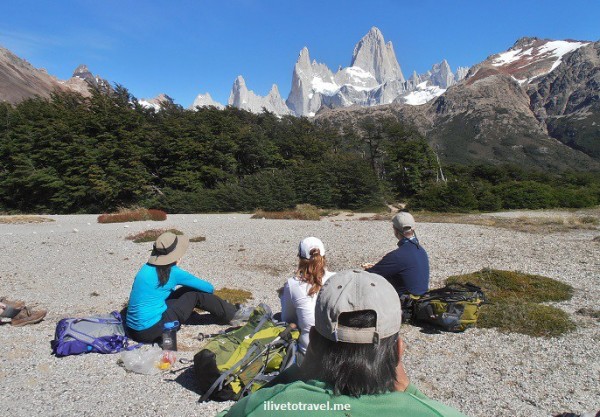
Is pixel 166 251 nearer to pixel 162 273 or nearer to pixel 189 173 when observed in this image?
pixel 162 273

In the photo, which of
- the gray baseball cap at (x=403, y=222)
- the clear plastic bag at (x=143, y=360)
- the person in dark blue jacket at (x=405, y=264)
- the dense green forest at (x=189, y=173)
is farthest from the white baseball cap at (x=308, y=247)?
the dense green forest at (x=189, y=173)

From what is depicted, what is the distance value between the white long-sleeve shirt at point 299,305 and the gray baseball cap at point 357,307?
2.59m

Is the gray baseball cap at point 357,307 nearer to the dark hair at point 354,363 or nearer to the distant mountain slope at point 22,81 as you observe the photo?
the dark hair at point 354,363

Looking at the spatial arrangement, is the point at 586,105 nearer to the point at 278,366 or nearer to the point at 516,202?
the point at 516,202

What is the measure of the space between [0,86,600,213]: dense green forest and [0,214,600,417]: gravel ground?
18.1 m

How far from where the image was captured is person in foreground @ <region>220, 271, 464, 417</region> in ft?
3.91

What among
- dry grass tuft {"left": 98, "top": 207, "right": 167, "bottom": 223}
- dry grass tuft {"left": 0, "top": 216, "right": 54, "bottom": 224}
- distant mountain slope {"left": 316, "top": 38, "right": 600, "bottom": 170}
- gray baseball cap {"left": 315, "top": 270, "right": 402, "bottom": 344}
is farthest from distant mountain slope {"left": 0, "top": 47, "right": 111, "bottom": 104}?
gray baseball cap {"left": 315, "top": 270, "right": 402, "bottom": 344}

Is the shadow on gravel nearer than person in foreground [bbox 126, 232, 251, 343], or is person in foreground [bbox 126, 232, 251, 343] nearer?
the shadow on gravel

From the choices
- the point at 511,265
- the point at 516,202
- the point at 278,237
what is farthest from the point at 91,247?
the point at 516,202

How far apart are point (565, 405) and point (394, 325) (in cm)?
339

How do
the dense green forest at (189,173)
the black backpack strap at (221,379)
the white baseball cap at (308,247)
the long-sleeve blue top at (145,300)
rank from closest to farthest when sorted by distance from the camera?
1. the black backpack strap at (221,379)
2. the white baseball cap at (308,247)
3. the long-sleeve blue top at (145,300)
4. the dense green forest at (189,173)

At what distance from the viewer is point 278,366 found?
3836 millimetres

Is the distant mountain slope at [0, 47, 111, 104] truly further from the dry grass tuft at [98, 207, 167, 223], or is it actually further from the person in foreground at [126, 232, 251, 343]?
the person in foreground at [126, 232, 251, 343]

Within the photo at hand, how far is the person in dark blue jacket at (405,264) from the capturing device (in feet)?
17.0
